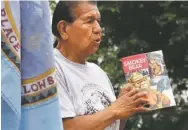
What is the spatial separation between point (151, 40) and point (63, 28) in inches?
171

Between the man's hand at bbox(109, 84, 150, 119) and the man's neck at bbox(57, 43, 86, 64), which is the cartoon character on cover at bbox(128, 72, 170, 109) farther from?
the man's neck at bbox(57, 43, 86, 64)

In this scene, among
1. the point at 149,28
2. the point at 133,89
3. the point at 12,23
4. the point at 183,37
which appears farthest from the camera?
the point at 149,28

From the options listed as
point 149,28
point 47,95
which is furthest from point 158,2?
point 47,95

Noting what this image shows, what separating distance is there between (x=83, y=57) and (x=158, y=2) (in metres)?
4.29

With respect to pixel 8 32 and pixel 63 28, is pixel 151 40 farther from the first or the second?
pixel 8 32

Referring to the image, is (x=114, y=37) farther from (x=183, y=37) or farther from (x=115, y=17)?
(x=183, y=37)

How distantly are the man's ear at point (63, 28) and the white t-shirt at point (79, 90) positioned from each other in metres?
0.06

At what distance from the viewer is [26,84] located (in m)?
0.95

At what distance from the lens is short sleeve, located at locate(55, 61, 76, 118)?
1337 mm

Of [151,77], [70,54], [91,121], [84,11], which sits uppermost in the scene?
[84,11]

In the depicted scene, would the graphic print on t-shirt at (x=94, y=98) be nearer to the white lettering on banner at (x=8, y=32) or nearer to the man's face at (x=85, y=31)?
the man's face at (x=85, y=31)

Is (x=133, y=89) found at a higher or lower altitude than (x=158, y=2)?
lower

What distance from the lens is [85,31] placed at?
4.74 ft

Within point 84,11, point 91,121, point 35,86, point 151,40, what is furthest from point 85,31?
point 151,40
